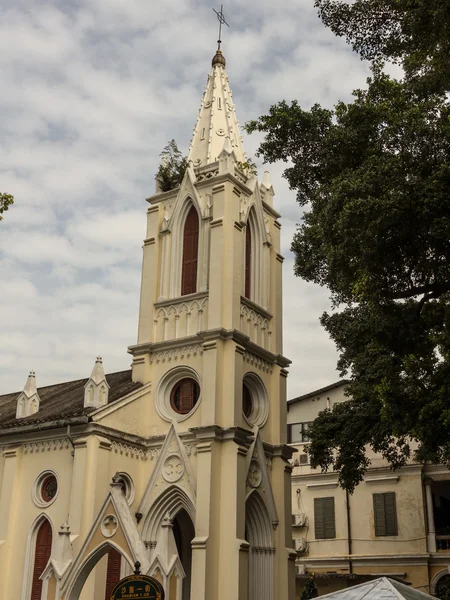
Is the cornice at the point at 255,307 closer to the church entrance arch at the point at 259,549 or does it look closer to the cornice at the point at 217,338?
the cornice at the point at 217,338

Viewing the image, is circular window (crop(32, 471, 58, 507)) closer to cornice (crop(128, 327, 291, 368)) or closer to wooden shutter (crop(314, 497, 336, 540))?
cornice (crop(128, 327, 291, 368))

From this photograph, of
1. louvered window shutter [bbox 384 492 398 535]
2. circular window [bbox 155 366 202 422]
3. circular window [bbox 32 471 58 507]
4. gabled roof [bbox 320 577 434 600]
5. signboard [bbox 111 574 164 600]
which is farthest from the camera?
louvered window shutter [bbox 384 492 398 535]

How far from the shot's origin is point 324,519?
34.2 meters

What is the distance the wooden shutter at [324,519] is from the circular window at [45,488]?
47.7ft

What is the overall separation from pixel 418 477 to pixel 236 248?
1393cm

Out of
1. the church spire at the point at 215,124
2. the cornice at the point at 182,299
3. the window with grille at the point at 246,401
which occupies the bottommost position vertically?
the window with grille at the point at 246,401

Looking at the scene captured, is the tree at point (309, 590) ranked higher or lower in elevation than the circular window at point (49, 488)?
lower

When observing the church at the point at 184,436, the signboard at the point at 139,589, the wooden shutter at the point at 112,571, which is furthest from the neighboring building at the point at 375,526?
the signboard at the point at 139,589

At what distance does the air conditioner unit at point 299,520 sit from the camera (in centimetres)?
3427

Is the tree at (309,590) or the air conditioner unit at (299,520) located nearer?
the tree at (309,590)

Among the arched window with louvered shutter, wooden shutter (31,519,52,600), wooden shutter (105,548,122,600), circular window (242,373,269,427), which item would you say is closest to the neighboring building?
circular window (242,373,269,427)

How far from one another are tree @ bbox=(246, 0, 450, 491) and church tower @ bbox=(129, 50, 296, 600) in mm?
3773

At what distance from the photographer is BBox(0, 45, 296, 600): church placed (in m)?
22.3

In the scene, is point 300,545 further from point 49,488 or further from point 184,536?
point 49,488
